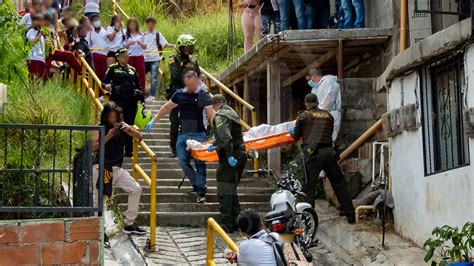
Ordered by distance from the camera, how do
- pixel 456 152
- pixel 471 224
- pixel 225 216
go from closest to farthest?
pixel 471 224 → pixel 456 152 → pixel 225 216

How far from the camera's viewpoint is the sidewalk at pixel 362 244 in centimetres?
1178

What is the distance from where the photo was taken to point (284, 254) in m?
8.88

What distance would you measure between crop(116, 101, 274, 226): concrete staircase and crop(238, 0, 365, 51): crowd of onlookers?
117 inches

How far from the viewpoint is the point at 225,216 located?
1320 centimetres

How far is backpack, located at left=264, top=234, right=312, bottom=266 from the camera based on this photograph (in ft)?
28.8

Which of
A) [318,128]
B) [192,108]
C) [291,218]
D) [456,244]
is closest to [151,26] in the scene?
[192,108]

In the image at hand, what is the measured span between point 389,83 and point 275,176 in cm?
284

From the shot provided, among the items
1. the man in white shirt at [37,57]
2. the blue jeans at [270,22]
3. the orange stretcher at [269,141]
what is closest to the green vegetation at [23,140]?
the man in white shirt at [37,57]

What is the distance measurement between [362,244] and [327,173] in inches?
56.3

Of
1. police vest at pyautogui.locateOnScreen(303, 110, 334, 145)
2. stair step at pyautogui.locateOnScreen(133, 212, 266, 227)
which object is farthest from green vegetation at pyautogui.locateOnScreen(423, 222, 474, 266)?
stair step at pyautogui.locateOnScreen(133, 212, 266, 227)

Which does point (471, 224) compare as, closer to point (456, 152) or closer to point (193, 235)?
point (456, 152)

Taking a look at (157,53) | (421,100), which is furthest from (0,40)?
(157,53)

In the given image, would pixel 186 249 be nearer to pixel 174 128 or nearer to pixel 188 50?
pixel 174 128

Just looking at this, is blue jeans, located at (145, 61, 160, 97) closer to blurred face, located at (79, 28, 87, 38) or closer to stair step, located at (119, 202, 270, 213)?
blurred face, located at (79, 28, 87, 38)
